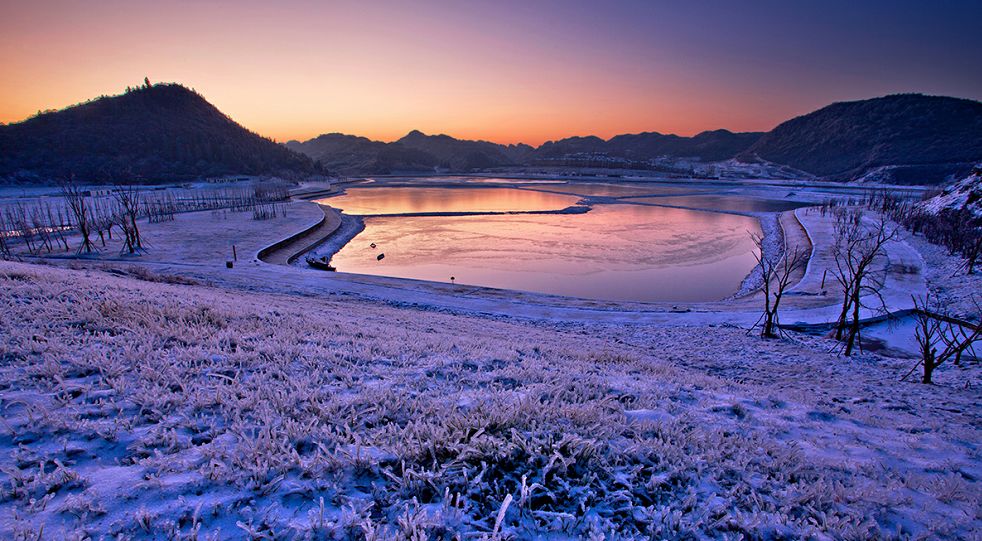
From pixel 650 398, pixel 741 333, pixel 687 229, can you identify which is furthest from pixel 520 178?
pixel 650 398

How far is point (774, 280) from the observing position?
23.2 meters

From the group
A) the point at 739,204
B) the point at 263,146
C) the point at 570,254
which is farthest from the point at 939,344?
the point at 263,146

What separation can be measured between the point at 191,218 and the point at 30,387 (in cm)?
4808

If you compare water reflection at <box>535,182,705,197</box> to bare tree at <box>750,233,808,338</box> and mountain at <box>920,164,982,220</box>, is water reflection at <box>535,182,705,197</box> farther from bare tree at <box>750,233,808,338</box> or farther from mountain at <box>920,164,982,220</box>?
bare tree at <box>750,233,808,338</box>

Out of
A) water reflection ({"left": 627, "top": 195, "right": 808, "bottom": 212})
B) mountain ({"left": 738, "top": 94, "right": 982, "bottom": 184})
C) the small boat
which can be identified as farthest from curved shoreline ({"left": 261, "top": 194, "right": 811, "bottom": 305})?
mountain ({"left": 738, "top": 94, "right": 982, "bottom": 184})

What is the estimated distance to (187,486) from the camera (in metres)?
2.68

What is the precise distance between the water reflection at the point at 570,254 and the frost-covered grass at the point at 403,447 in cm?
1659

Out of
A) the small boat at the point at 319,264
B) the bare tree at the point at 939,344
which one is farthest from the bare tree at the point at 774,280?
the small boat at the point at 319,264

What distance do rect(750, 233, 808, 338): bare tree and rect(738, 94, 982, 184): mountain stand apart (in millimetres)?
106640

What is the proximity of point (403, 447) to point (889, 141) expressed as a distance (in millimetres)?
208967

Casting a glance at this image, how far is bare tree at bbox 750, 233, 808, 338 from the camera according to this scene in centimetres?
1290

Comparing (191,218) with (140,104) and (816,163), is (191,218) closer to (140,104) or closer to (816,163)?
(140,104)

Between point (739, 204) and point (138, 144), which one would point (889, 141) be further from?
point (138, 144)

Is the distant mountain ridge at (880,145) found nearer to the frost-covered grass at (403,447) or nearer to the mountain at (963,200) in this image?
the mountain at (963,200)
